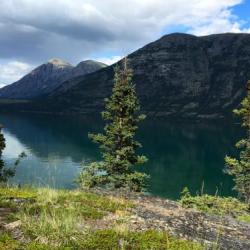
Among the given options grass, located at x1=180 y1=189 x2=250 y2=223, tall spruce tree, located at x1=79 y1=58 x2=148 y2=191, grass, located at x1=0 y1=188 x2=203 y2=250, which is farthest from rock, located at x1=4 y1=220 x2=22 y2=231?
tall spruce tree, located at x1=79 y1=58 x2=148 y2=191

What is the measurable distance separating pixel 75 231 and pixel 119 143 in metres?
33.6

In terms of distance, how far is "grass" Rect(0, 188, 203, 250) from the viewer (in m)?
8.29

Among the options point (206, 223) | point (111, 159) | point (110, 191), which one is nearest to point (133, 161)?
point (111, 159)

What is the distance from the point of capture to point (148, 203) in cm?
1366

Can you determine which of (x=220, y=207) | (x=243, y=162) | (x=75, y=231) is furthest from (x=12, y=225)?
(x=243, y=162)

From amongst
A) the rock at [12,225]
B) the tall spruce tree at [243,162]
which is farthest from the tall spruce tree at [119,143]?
the rock at [12,225]

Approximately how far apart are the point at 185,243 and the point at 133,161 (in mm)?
32691

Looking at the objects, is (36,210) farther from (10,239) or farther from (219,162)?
(219,162)

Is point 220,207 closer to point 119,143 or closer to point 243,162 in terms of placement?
point 119,143

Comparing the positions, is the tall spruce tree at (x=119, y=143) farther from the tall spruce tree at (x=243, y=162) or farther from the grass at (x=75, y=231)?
the grass at (x=75, y=231)

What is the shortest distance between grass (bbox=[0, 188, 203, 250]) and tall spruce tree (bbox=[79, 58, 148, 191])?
93.5 feet

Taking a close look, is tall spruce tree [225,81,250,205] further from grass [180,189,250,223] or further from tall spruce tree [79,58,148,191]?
tall spruce tree [79,58,148,191]

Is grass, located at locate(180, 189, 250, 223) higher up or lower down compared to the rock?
lower down

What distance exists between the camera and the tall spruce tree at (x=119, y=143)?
40.1 meters
